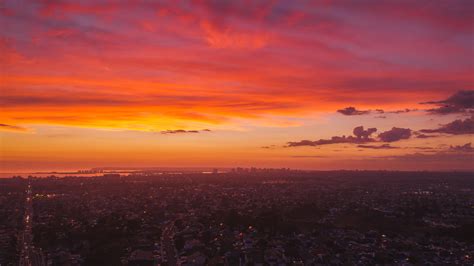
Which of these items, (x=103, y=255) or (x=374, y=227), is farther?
(x=374, y=227)

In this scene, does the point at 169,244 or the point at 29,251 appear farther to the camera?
the point at 169,244

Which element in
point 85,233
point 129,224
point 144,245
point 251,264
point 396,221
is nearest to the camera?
point 251,264

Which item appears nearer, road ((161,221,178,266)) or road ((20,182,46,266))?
road ((20,182,46,266))

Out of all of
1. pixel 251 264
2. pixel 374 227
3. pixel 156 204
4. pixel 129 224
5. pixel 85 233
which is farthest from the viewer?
pixel 156 204

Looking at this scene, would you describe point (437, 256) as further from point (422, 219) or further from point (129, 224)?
point (129, 224)

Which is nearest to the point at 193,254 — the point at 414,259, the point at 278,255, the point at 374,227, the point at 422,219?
the point at 278,255

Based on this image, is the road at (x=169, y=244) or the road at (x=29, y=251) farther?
the road at (x=169, y=244)

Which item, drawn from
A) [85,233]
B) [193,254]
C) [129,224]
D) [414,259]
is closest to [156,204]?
[129,224]

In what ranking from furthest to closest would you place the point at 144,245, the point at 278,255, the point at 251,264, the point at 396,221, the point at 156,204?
the point at 156,204
the point at 396,221
the point at 144,245
the point at 278,255
the point at 251,264

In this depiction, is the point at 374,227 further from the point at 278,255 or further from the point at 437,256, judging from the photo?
the point at 278,255
